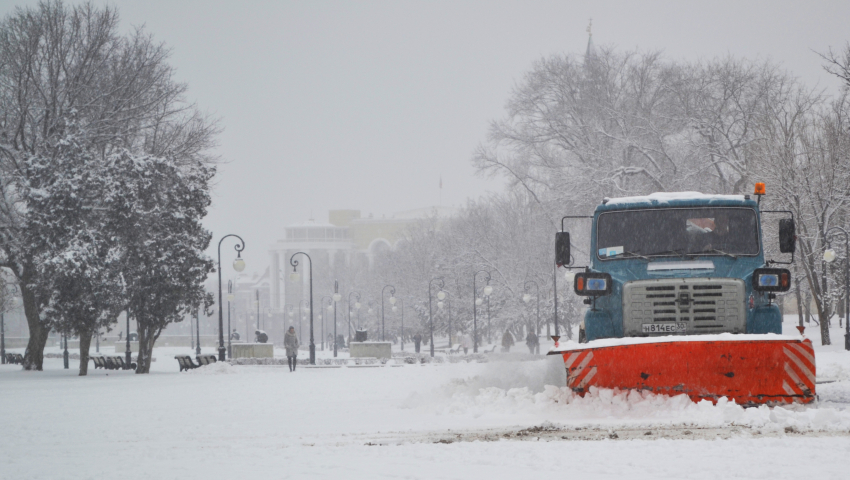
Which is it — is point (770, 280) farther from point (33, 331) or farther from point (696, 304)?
point (33, 331)

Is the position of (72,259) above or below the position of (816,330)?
above

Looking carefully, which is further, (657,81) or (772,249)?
(657,81)

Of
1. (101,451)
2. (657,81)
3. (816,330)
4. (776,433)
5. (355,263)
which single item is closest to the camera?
(776,433)

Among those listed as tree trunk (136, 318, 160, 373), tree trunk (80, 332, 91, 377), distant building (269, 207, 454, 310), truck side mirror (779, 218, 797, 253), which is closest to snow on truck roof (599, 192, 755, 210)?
truck side mirror (779, 218, 797, 253)

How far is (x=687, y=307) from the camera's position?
11.8 meters

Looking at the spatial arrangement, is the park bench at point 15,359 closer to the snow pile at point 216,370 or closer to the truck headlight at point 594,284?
the snow pile at point 216,370

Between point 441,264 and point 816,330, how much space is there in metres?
26.1

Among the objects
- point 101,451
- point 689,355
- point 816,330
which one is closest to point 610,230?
point 689,355

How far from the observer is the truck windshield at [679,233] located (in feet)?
40.8

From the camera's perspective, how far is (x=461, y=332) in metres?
71.8

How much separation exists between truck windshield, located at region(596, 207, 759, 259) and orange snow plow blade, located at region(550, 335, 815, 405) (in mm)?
1818

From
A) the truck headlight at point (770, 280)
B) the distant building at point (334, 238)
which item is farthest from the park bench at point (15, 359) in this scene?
the distant building at point (334, 238)

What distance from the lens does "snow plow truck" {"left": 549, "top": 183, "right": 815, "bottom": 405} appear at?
35.3 ft

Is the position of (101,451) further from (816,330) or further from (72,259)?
(816,330)
